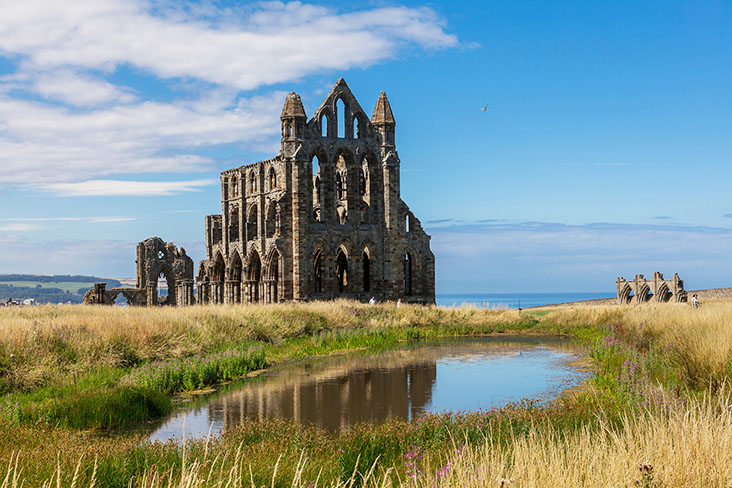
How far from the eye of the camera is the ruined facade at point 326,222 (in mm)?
50375

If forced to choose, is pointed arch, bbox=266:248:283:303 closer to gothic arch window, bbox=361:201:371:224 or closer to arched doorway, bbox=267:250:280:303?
arched doorway, bbox=267:250:280:303

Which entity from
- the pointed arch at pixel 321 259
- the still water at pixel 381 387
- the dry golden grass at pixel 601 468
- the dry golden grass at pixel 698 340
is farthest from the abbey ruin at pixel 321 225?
the dry golden grass at pixel 601 468

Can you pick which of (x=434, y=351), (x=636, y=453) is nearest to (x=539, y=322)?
(x=434, y=351)

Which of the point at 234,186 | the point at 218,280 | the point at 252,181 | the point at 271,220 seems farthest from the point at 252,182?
the point at 218,280

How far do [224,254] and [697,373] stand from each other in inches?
1860

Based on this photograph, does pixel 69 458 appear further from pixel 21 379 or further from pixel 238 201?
pixel 238 201

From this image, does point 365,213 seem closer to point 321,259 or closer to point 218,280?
point 321,259

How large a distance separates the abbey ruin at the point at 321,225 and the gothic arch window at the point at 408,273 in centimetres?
12

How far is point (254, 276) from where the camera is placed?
2148 inches

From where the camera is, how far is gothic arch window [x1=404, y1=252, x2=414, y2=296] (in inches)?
2178

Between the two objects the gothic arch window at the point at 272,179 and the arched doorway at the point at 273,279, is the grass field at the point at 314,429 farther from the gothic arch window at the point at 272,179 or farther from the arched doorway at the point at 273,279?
the gothic arch window at the point at 272,179

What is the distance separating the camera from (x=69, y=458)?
26.8 feet

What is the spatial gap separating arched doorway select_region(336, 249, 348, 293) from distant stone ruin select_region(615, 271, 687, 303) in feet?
65.8

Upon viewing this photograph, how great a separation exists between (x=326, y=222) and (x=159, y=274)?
18933 mm
